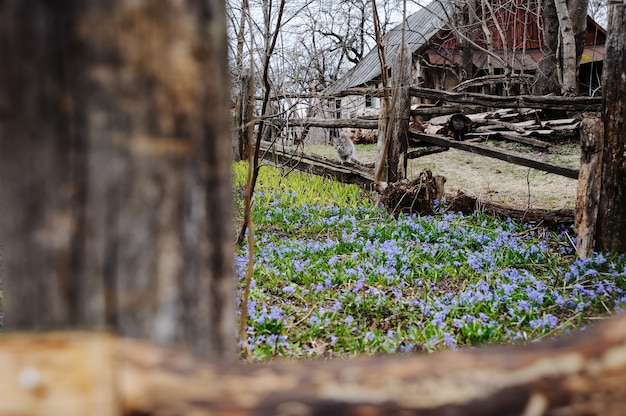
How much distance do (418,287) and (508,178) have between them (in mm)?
5202

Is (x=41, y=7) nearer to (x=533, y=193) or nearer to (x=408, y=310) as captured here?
(x=408, y=310)

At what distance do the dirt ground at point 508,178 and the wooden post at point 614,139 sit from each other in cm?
121

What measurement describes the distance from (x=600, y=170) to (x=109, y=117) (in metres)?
4.01

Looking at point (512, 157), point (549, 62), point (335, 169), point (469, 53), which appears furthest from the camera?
point (469, 53)

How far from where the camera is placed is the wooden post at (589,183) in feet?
12.8

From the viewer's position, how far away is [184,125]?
85 centimetres

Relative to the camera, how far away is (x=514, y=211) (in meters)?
5.34

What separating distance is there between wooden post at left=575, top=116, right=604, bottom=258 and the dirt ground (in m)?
1.10

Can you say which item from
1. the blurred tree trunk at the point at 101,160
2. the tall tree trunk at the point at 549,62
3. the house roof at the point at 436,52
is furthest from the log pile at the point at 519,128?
the blurred tree trunk at the point at 101,160

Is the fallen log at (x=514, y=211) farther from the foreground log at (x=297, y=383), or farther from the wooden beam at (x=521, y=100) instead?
the foreground log at (x=297, y=383)

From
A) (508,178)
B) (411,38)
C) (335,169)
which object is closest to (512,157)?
(335,169)

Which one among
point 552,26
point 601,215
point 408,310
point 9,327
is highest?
point 552,26

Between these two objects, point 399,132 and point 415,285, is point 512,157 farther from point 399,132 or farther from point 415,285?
point 415,285

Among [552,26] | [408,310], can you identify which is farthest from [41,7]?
[552,26]
